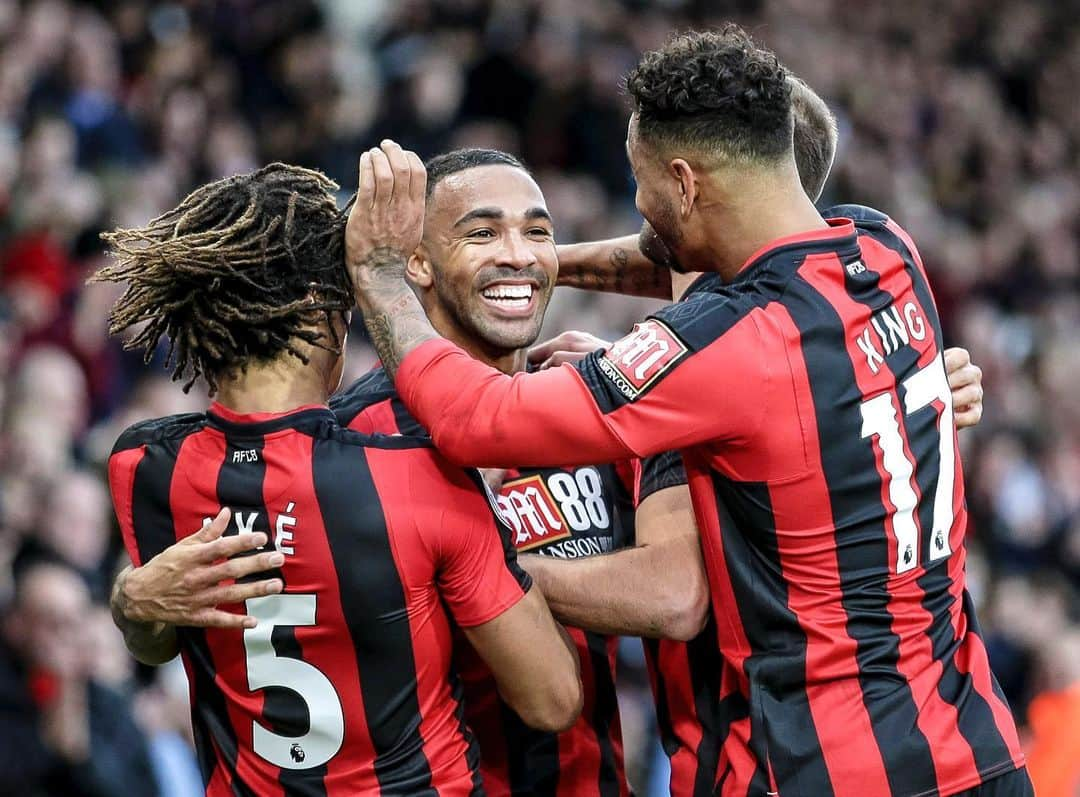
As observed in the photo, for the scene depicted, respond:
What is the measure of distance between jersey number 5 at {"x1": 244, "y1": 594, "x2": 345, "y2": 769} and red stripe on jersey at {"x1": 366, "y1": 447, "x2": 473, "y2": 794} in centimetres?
19

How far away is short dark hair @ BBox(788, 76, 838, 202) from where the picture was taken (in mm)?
3859

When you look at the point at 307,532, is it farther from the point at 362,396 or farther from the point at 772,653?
the point at 772,653

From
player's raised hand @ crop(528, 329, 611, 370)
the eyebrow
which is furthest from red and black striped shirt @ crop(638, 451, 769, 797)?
the eyebrow

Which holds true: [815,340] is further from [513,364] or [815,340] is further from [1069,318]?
[1069,318]

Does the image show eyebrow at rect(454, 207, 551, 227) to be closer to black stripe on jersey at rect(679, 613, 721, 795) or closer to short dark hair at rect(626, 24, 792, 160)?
short dark hair at rect(626, 24, 792, 160)

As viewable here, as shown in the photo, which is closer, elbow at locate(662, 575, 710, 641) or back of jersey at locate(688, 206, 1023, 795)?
back of jersey at locate(688, 206, 1023, 795)

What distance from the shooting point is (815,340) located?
3.31 meters

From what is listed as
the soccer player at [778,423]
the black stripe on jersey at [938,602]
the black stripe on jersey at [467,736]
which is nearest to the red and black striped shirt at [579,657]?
the black stripe on jersey at [467,736]

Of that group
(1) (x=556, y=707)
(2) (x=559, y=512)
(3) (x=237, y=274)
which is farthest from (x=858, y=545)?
(3) (x=237, y=274)

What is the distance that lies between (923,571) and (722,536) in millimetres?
440

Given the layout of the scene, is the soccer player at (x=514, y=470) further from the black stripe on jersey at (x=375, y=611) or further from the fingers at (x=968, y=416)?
the fingers at (x=968, y=416)

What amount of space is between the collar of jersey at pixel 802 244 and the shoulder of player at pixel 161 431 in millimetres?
1194

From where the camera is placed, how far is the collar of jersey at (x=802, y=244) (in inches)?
134

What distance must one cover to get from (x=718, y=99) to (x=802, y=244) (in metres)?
0.36
